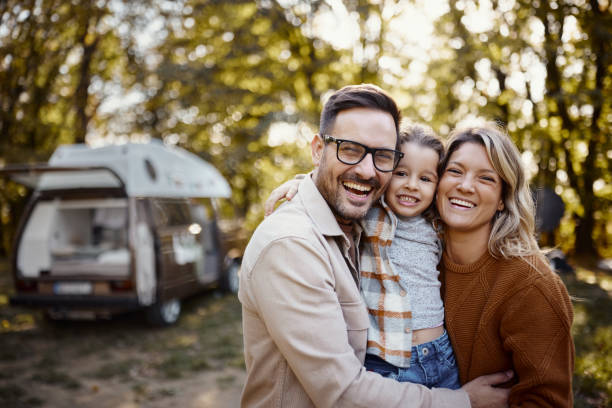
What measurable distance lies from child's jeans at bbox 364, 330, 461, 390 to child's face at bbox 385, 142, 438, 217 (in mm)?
699

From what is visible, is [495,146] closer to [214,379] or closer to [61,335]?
[214,379]

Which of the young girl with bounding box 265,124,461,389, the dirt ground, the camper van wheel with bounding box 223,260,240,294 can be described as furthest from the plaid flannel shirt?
the camper van wheel with bounding box 223,260,240,294

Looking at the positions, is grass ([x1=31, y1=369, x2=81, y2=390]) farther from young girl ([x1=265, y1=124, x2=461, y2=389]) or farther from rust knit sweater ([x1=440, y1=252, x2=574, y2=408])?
rust knit sweater ([x1=440, y1=252, x2=574, y2=408])

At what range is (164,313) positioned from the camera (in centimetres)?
695

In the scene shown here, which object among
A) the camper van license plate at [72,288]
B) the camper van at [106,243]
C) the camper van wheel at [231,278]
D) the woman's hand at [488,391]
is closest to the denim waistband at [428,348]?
the woman's hand at [488,391]

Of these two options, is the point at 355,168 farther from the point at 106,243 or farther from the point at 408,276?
the point at 106,243

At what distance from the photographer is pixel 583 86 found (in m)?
7.66

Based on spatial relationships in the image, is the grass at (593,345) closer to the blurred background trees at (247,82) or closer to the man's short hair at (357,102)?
the man's short hair at (357,102)

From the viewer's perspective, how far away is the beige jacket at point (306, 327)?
1.70 metres

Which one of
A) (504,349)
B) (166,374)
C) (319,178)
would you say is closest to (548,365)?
(504,349)

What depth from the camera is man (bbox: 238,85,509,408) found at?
1.70 meters

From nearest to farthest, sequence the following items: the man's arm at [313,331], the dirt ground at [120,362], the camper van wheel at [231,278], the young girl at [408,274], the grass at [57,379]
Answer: the man's arm at [313,331], the young girl at [408,274], the dirt ground at [120,362], the grass at [57,379], the camper van wheel at [231,278]

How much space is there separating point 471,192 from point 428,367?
2.93 ft

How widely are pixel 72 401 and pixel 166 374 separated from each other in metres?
1.03
